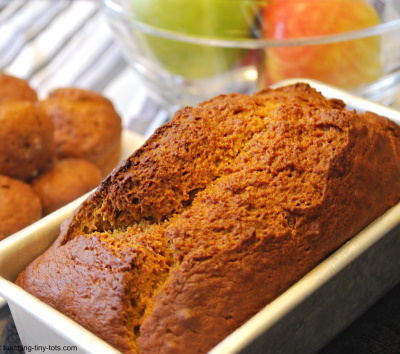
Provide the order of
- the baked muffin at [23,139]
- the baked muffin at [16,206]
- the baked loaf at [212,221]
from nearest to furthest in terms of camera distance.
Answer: the baked loaf at [212,221], the baked muffin at [16,206], the baked muffin at [23,139]

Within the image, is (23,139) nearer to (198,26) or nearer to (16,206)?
(16,206)

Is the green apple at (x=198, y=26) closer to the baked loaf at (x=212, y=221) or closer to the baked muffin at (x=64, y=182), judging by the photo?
the baked muffin at (x=64, y=182)

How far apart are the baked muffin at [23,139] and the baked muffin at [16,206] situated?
4cm

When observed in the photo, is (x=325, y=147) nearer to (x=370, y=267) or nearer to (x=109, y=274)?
(x=370, y=267)

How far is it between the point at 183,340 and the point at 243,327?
71 millimetres

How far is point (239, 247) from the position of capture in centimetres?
75

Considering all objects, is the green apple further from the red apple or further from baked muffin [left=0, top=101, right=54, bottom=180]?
baked muffin [left=0, top=101, right=54, bottom=180]

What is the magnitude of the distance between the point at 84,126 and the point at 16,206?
12.0 inches

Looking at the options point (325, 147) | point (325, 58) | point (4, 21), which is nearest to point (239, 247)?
point (325, 147)

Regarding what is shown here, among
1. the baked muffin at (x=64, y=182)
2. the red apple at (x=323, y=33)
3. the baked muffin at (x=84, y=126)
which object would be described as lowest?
the baked muffin at (x=64, y=182)

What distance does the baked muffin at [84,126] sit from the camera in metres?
1.38

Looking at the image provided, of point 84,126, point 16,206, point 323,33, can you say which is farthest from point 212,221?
point 323,33

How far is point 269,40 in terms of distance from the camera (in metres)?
1.43

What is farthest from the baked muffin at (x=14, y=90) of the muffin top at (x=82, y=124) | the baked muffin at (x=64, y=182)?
the baked muffin at (x=64, y=182)
